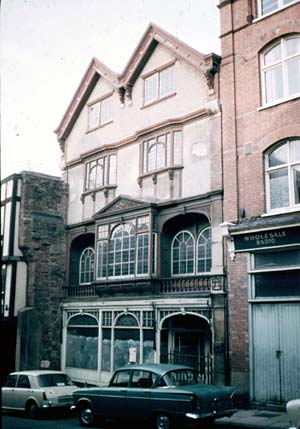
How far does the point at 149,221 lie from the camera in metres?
18.5

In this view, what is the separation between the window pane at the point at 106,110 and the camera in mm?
22609

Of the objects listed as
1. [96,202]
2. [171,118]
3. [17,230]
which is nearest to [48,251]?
[17,230]

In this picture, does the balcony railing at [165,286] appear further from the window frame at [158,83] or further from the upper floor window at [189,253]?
the window frame at [158,83]

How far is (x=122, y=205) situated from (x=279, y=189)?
721 centimetres

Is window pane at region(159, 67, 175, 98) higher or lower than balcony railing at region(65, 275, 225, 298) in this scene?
higher

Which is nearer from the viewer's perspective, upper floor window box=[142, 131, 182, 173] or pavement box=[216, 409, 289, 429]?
pavement box=[216, 409, 289, 429]

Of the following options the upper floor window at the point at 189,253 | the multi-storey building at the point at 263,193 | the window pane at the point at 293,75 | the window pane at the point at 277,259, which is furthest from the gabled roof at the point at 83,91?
the window pane at the point at 277,259

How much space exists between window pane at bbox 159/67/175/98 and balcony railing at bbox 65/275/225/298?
24.9 ft

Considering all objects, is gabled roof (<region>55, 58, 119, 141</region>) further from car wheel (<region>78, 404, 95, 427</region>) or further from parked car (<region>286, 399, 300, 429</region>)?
parked car (<region>286, 399, 300, 429</region>)

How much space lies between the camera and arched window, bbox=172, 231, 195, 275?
1808 centimetres

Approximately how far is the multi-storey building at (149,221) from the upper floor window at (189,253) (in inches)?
1.6

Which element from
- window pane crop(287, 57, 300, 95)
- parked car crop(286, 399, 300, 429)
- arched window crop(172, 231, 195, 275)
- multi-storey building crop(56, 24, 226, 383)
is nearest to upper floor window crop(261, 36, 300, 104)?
window pane crop(287, 57, 300, 95)

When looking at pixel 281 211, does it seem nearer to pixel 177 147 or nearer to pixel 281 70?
pixel 281 70

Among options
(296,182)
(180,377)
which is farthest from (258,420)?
(296,182)
